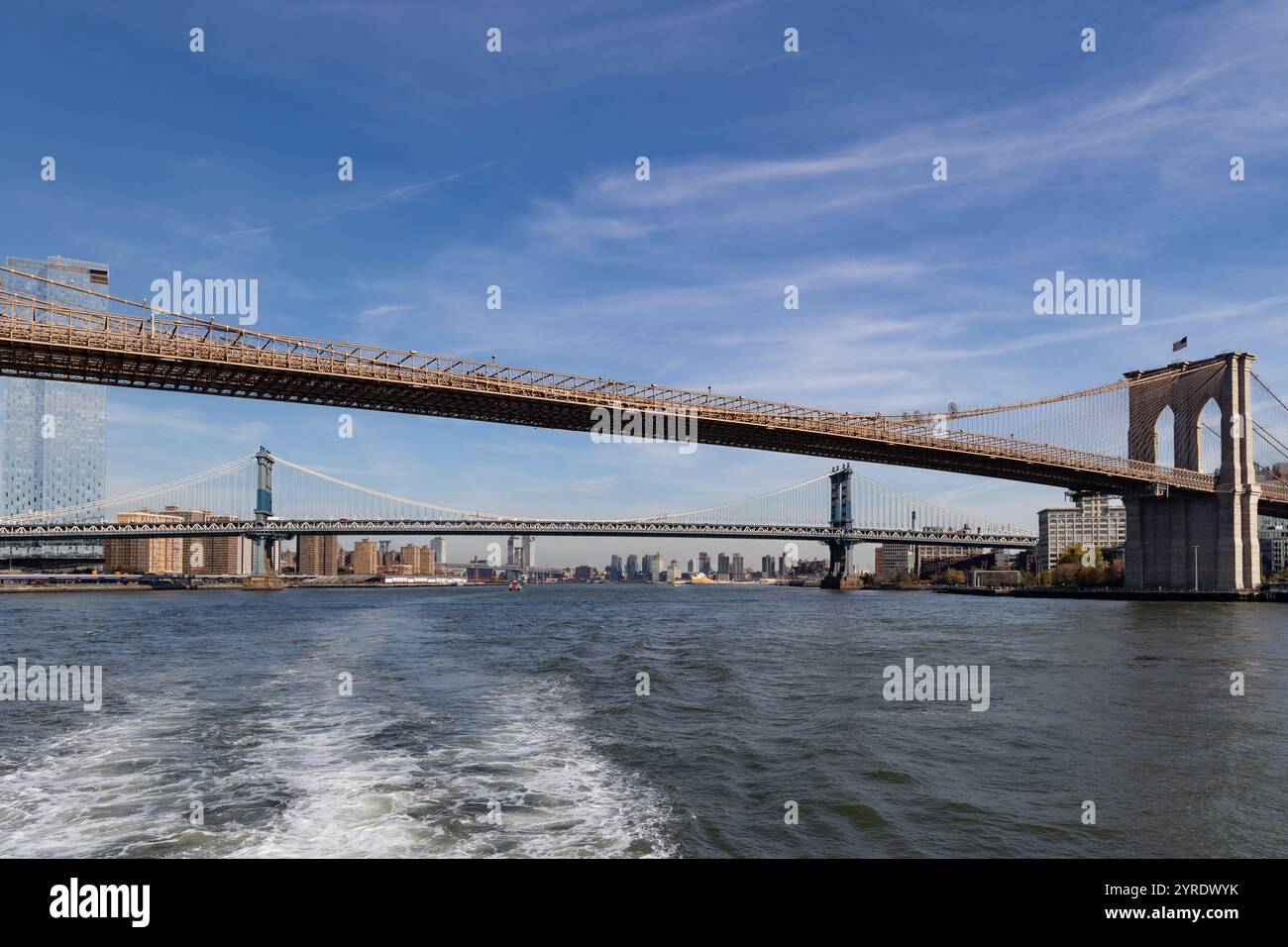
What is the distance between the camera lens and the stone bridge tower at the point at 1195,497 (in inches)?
1986

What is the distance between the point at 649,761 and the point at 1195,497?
5591 centimetres

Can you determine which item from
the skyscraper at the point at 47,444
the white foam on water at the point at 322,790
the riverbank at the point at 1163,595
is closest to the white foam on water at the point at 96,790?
the white foam on water at the point at 322,790

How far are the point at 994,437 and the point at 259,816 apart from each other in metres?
52.5

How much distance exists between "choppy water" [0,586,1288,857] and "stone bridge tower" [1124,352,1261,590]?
1470 inches

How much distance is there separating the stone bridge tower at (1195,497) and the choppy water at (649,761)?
37329 millimetres

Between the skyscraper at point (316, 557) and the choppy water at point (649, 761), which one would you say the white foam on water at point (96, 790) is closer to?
the choppy water at point (649, 761)

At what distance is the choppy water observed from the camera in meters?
7.00

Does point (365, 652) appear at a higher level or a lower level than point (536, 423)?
lower

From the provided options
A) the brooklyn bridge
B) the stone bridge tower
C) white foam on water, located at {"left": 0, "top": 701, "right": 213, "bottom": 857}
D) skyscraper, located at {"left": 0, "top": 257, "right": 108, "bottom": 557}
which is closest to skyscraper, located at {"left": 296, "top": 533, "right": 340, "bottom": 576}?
skyscraper, located at {"left": 0, "top": 257, "right": 108, "bottom": 557}

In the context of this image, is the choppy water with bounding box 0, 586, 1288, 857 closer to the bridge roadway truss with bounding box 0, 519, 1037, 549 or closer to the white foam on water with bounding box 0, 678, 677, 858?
the white foam on water with bounding box 0, 678, 677, 858

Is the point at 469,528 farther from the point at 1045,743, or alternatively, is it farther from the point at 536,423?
the point at 1045,743
